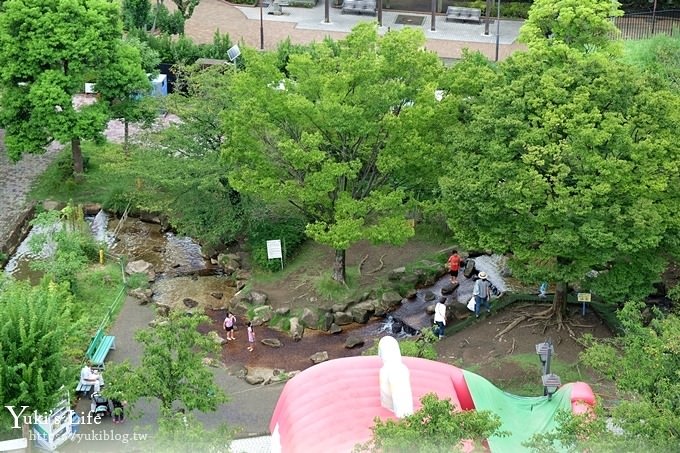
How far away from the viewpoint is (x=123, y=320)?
35500mm

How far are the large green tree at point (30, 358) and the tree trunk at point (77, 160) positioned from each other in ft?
60.6

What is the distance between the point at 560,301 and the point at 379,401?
11.7 metres

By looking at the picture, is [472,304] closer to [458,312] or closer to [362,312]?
[458,312]

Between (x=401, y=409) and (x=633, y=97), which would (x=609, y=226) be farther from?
(x=401, y=409)

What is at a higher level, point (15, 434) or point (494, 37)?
point (494, 37)

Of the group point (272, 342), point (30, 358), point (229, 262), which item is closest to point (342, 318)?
point (272, 342)

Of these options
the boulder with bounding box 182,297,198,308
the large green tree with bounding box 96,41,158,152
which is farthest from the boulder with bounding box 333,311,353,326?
the large green tree with bounding box 96,41,158,152

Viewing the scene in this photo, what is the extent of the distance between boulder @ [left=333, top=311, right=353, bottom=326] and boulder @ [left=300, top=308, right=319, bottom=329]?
25.7 inches

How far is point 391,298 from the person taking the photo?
120ft

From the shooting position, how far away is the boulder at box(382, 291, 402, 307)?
120 ft

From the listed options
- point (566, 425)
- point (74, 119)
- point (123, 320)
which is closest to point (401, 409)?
point (566, 425)

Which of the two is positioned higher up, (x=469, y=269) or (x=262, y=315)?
(x=469, y=269)

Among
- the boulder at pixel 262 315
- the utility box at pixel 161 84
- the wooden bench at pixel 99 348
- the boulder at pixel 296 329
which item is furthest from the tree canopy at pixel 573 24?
the utility box at pixel 161 84

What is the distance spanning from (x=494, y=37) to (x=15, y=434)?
42315 millimetres
